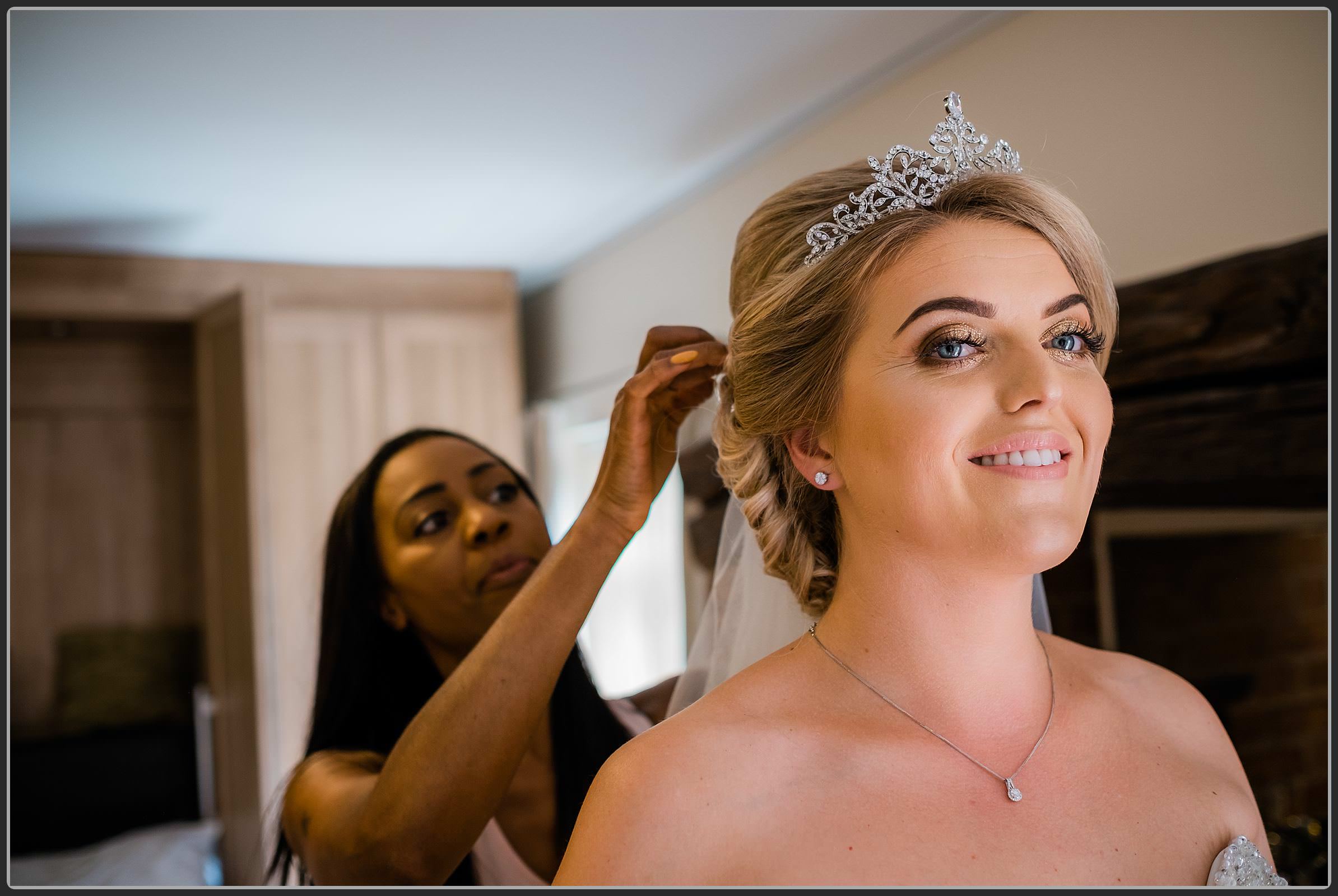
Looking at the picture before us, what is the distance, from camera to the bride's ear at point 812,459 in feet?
2.60

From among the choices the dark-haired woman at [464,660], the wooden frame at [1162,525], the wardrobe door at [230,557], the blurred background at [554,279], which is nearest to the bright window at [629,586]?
the blurred background at [554,279]

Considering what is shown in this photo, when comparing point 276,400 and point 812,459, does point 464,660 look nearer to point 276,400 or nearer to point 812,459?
point 812,459

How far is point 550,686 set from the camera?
2.97 feet

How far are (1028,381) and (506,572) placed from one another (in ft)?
2.01

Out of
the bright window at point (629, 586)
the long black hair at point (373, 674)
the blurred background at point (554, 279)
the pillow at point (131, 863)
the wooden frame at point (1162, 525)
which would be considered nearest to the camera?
the long black hair at point (373, 674)

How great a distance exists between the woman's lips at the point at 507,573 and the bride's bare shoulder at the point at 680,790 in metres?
0.37

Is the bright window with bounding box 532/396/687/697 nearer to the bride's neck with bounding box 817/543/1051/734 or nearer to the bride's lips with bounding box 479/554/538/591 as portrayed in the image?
the bride's lips with bounding box 479/554/538/591

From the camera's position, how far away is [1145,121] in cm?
120

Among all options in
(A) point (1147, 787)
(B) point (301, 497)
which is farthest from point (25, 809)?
(A) point (1147, 787)

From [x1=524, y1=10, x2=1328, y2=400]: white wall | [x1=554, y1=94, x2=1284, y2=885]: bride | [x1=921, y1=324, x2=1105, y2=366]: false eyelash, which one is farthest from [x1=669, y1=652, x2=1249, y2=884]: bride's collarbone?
[x1=524, y1=10, x2=1328, y2=400]: white wall

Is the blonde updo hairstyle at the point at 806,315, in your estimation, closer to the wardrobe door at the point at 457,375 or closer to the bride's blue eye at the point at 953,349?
the bride's blue eye at the point at 953,349

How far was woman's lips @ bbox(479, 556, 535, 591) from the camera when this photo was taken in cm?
107

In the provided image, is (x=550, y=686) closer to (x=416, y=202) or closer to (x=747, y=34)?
(x=747, y=34)

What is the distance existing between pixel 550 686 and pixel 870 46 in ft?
4.71
